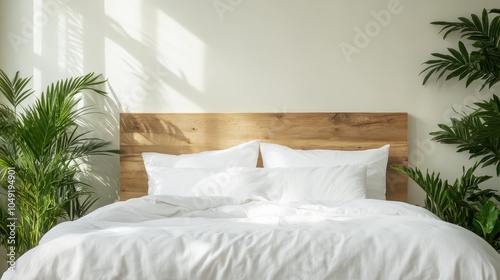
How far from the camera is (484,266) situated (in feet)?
7.11

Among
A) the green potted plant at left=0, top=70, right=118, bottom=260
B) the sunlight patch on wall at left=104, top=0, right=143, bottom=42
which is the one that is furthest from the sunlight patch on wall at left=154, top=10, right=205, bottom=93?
the green potted plant at left=0, top=70, right=118, bottom=260

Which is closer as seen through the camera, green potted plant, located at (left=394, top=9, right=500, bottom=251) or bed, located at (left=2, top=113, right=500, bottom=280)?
bed, located at (left=2, top=113, right=500, bottom=280)

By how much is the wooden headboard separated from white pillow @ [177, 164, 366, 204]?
1.48 ft

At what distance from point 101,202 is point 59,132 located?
683 millimetres

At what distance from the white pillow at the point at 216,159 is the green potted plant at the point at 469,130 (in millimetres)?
1045

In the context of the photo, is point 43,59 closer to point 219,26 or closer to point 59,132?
point 59,132

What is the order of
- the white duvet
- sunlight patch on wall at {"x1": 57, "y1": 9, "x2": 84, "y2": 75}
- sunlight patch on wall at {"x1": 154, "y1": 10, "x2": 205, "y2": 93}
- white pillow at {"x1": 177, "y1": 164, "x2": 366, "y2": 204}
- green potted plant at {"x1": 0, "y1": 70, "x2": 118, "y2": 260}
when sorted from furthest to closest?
sunlight patch on wall at {"x1": 57, "y1": 9, "x2": 84, "y2": 75} < sunlight patch on wall at {"x1": 154, "y1": 10, "x2": 205, "y2": 93} < green potted plant at {"x1": 0, "y1": 70, "x2": 118, "y2": 260} < white pillow at {"x1": 177, "y1": 164, "x2": 366, "y2": 204} < the white duvet

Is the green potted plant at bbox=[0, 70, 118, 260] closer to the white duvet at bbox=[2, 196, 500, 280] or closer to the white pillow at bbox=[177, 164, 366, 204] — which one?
the white pillow at bbox=[177, 164, 366, 204]

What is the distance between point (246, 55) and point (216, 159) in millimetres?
828

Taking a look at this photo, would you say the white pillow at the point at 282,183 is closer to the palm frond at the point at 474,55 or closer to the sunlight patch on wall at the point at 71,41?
the palm frond at the point at 474,55

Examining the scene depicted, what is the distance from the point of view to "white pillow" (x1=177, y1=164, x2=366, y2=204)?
375 centimetres

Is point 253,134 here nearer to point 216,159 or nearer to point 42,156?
point 216,159

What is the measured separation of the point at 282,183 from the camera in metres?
3.81

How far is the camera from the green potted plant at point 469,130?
148 inches
